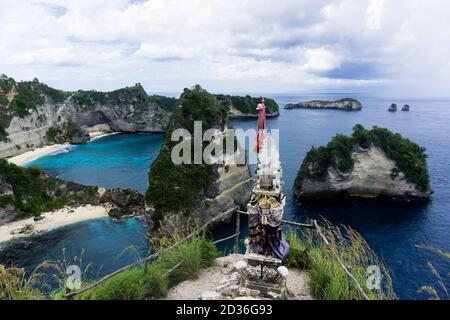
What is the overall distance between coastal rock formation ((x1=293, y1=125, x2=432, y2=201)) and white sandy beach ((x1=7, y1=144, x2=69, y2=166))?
54.5 m

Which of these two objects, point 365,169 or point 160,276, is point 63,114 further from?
point 160,276

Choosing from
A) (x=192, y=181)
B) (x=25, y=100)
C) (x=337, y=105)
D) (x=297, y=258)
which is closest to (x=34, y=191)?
(x=192, y=181)

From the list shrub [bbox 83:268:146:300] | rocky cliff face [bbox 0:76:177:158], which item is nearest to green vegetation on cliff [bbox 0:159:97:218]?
rocky cliff face [bbox 0:76:177:158]

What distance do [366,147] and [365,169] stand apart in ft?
9.60

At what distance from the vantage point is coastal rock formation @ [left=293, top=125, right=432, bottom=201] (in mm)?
43969

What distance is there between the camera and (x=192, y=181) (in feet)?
117

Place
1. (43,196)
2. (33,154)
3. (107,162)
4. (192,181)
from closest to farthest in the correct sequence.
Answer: (192,181), (43,196), (107,162), (33,154)

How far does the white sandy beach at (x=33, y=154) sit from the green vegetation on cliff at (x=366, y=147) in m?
54.6

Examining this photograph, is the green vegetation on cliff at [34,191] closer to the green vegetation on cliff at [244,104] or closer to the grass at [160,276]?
the grass at [160,276]

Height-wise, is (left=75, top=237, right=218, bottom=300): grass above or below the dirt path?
above

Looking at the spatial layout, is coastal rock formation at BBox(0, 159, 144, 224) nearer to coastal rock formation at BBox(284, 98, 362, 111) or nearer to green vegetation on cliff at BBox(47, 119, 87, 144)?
green vegetation on cliff at BBox(47, 119, 87, 144)

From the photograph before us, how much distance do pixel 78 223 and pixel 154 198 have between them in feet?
39.3

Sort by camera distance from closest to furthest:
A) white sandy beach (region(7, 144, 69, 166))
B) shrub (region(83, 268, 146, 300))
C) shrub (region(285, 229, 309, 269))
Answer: shrub (region(83, 268, 146, 300)) → shrub (region(285, 229, 309, 269)) → white sandy beach (region(7, 144, 69, 166))

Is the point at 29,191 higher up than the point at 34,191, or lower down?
higher up
